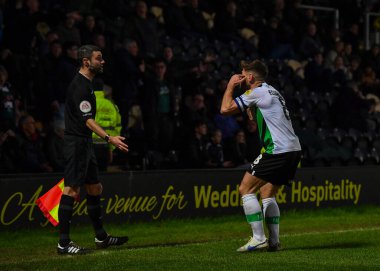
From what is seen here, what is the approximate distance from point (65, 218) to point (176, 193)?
4349mm

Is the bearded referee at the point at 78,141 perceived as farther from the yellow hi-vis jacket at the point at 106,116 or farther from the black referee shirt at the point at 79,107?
the yellow hi-vis jacket at the point at 106,116

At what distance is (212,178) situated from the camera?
572 inches

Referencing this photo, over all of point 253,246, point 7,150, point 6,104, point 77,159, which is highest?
point 6,104

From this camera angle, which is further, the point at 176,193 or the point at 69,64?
the point at 69,64

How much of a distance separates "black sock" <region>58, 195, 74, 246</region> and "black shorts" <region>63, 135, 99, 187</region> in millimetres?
194

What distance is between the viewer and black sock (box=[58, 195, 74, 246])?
389 inches

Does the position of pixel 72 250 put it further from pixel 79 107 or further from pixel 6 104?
pixel 6 104

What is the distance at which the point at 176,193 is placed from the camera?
14.1 metres

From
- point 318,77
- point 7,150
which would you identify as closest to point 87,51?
point 7,150

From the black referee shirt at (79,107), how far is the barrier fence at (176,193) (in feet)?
8.44

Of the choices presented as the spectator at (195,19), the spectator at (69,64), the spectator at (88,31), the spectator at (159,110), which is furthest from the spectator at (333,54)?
the spectator at (69,64)

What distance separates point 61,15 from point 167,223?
212 inches

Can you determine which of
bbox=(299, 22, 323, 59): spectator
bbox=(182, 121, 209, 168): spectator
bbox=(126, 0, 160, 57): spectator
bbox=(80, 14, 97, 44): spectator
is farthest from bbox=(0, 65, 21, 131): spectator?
bbox=(299, 22, 323, 59): spectator

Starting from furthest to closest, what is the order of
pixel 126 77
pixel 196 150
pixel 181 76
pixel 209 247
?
pixel 181 76, pixel 126 77, pixel 196 150, pixel 209 247
